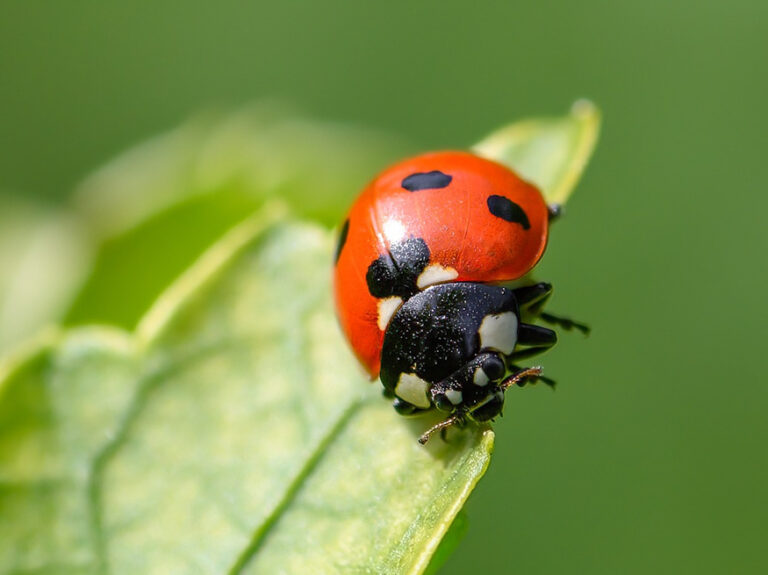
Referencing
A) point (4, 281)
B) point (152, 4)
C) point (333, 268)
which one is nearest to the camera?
point (333, 268)

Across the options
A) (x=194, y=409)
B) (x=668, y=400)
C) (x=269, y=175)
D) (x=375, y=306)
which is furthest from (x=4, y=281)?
(x=668, y=400)

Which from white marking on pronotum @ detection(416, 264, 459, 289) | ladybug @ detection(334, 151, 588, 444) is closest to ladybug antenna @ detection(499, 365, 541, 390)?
ladybug @ detection(334, 151, 588, 444)

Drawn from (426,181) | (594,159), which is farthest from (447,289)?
(594,159)

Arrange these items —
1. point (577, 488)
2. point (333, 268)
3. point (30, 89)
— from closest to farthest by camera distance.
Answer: point (333, 268), point (577, 488), point (30, 89)

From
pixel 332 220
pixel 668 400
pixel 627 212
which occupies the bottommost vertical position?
pixel 668 400

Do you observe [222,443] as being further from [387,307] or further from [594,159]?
[594,159]

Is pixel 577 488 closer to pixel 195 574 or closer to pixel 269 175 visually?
pixel 269 175

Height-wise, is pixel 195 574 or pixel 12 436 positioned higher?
pixel 12 436

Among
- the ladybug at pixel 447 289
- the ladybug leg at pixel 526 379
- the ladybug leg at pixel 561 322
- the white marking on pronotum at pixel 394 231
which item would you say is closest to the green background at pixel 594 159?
the ladybug leg at pixel 561 322
